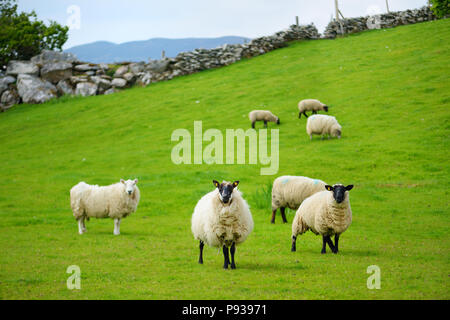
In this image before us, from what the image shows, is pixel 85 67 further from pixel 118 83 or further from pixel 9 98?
pixel 9 98

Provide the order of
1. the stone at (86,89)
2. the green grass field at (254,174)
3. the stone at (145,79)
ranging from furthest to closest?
the stone at (145,79) → the stone at (86,89) → the green grass field at (254,174)

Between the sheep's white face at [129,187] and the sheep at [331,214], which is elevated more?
the sheep's white face at [129,187]

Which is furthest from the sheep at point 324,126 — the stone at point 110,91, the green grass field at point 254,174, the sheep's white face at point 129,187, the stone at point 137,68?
the stone at point 137,68

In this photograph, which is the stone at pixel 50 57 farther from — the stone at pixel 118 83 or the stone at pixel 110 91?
the stone at pixel 110 91

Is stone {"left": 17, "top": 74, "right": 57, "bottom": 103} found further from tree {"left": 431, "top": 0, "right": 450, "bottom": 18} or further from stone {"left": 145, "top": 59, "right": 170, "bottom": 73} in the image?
tree {"left": 431, "top": 0, "right": 450, "bottom": 18}

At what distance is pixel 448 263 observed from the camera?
971 centimetres

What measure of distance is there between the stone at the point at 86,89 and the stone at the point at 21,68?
503 centimetres

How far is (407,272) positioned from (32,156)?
91.5ft

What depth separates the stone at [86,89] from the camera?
4797cm

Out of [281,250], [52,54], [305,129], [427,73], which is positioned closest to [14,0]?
[52,54]

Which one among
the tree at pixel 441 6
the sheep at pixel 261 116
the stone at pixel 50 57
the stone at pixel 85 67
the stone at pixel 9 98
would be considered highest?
the tree at pixel 441 6

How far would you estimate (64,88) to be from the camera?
48375 mm

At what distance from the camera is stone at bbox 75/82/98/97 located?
47966 millimetres

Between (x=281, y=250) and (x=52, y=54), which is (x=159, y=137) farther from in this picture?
(x=52, y=54)
